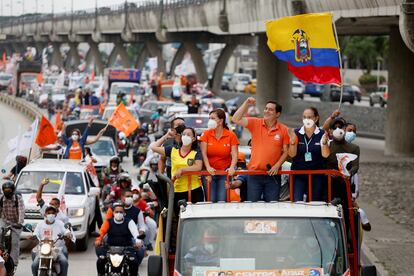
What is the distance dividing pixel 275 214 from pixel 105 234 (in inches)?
254

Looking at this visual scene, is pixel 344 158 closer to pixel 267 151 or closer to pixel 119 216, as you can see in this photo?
pixel 267 151

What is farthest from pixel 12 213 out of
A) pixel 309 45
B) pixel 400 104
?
pixel 400 104

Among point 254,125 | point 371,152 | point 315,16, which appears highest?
point 315,16

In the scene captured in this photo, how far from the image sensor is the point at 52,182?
A: 22.8 m

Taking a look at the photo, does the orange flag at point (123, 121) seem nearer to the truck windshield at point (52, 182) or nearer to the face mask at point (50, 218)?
the truck windshield at point (52, 182)

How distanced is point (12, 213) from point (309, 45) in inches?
226

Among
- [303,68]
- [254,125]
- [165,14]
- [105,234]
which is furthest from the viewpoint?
[165,14]

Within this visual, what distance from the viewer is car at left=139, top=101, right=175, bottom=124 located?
5144cm

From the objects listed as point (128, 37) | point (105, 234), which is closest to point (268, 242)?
point (105, 234)

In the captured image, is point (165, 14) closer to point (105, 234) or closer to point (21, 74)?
point (21, 74)

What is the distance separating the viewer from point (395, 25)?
154ft

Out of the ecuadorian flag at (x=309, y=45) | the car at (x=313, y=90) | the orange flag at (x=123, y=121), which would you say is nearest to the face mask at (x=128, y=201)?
the ecuadorian flag at (x=309, y=45)

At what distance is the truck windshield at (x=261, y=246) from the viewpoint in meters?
10.6

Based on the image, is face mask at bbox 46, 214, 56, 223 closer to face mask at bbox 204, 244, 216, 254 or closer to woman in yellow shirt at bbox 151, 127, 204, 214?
woman in yellow shirt at bbox 151, 127, 204, 214
